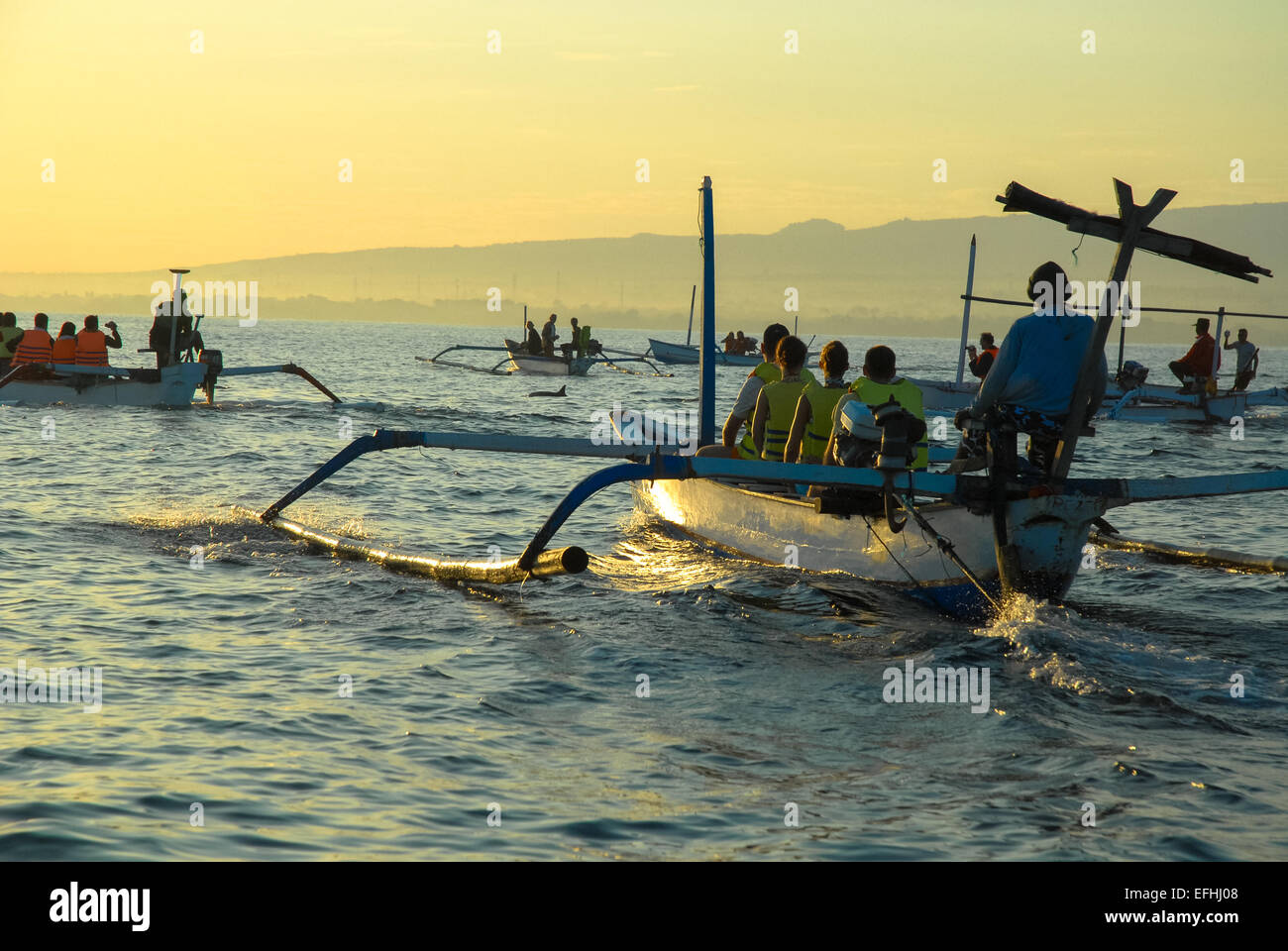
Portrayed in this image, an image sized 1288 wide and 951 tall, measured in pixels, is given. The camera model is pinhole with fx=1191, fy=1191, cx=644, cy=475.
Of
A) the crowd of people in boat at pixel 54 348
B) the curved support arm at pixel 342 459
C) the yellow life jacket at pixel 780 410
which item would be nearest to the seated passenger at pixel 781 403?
the yellow life jacket at pixel 780 410

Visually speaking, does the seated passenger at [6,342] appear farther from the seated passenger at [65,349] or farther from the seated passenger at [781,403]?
the seated passenger at [781,403]

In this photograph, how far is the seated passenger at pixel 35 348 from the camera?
78.4ft

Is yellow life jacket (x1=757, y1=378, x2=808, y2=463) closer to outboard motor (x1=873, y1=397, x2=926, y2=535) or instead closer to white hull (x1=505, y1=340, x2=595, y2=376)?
outboard motor (x1=873, y1=397, x2=926, y2=535)

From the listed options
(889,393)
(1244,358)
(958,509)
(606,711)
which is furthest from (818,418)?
(1244,358)

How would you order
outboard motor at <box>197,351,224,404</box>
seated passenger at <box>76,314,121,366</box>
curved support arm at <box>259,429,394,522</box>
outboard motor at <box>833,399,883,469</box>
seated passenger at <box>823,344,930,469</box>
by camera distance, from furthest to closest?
outboard motor at <box>197,351,224,404</box> → seated passenger at <box>76,314,121,366</box> → curved support arm at <box>259,429,394,522</box> → outboard motor at <box>833,399,883,469</box> → seated passenger at <box>823,344,930,469</box>

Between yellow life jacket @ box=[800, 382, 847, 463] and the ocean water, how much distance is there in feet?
3.33

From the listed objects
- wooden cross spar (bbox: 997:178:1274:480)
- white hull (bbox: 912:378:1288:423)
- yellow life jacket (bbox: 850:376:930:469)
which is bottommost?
white hull (bbox: 912:378:1288:423)

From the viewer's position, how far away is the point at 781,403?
31.5 ft

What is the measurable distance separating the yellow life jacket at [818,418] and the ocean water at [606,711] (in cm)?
102

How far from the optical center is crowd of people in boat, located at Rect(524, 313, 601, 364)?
45719mm

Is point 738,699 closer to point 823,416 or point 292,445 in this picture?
point 823,416

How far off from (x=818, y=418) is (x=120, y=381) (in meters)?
20.5

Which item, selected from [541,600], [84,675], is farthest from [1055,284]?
[84,675]

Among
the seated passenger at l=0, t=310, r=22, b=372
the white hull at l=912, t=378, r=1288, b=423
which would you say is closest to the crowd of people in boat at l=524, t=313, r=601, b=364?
the white hull at l=912, t=378, r=1288, b=423
